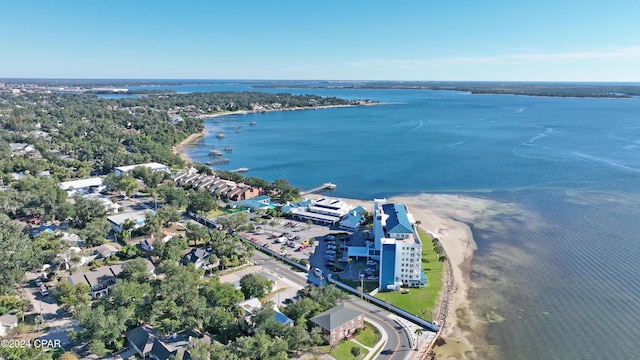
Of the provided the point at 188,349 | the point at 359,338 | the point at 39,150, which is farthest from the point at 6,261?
the point at 39,150

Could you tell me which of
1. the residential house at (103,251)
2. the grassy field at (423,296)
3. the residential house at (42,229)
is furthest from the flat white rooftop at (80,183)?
the grassy field at (423,296)

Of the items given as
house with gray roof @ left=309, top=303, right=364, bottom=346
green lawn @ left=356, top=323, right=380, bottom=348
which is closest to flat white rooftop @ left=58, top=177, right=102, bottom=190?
house with gray roof @ left=309, top=303, right=364, bottom=346

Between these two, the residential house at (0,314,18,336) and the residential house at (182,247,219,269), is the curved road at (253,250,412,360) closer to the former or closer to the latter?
the residential house at (182,247,219,269)

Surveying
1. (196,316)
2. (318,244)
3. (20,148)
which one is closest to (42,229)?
(196,316)

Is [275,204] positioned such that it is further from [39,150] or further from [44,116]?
[44,116]

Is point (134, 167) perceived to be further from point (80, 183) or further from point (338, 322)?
point (338, 322)

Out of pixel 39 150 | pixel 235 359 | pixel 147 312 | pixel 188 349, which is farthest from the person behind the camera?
pixel 39 150

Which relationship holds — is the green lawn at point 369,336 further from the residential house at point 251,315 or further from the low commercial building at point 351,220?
the low commercial building at point 351,220
